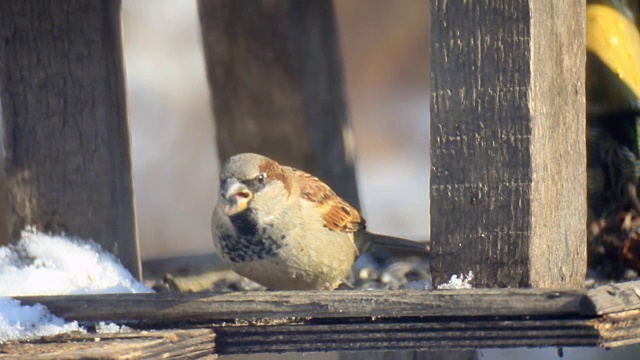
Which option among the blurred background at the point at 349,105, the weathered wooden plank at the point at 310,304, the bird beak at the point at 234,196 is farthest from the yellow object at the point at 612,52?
the blurred background at the point at 349,105

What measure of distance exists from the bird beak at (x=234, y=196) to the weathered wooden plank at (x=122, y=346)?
52cm

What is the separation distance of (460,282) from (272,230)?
56 cm

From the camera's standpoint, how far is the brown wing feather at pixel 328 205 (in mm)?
2717

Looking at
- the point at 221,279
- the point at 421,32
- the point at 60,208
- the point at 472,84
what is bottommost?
the point at 221,279

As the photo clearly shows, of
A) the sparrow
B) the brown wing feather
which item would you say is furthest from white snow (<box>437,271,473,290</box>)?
the brown wing feather

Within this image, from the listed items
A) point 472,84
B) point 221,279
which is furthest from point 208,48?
point 472,84

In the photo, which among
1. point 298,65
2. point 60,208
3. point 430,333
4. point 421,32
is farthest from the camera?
point 421,32

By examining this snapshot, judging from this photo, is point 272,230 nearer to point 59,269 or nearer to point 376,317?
point 59,269

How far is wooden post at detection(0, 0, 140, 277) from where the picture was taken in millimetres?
2547

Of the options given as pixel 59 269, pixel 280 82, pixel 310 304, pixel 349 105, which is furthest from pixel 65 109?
pixel 349 105

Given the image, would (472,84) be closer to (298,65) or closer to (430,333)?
(430,333)

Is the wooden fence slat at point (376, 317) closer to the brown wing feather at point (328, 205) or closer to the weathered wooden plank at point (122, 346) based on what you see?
the weathered wooden plank at point (122, 346)

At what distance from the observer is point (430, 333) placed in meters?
1.89

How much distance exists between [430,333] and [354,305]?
0.44 feet
